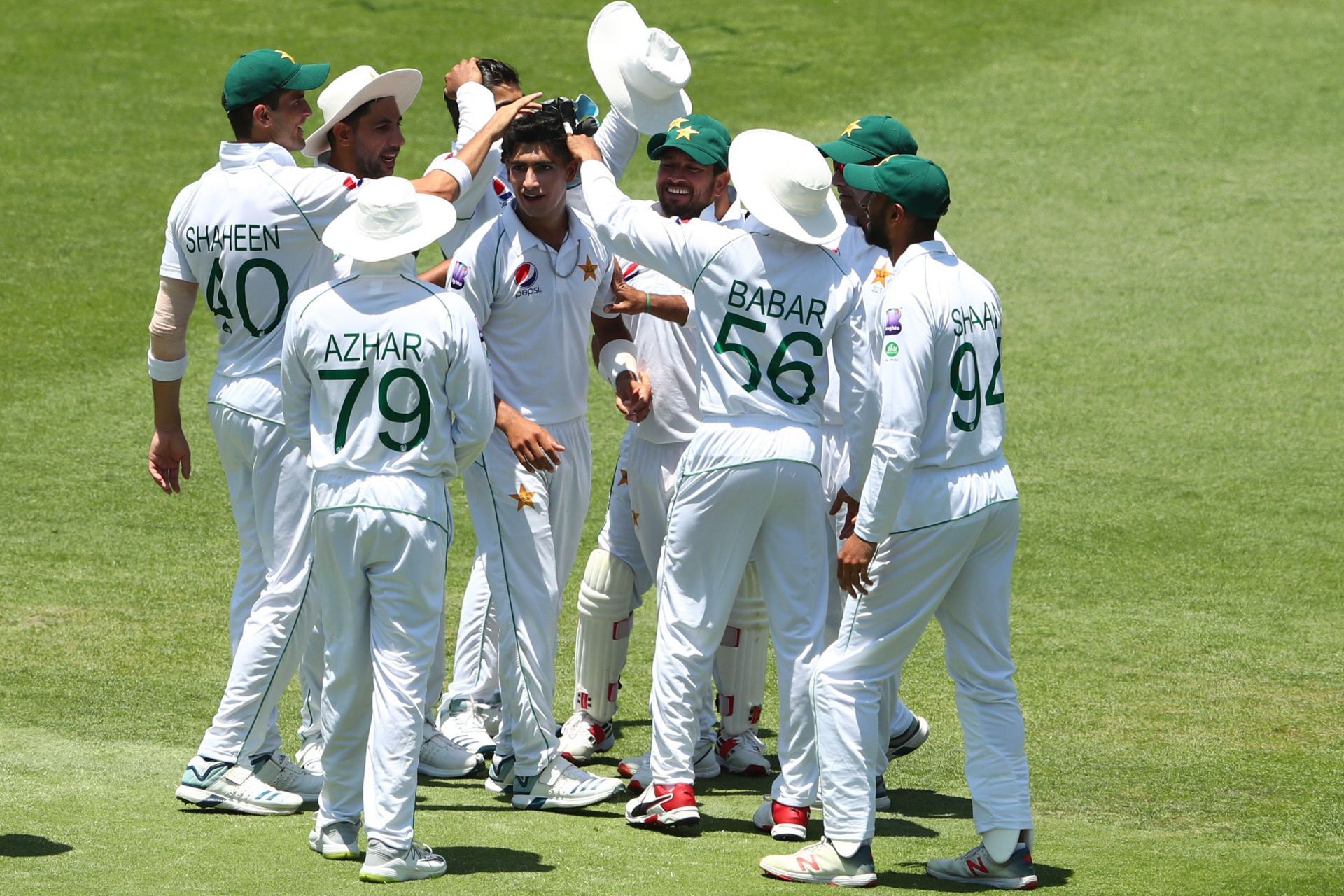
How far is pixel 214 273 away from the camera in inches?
226

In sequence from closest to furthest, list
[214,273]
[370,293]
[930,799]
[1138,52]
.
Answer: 1. [370,293]
2. [214,273]
3. [930,799]
4. [1138,52]

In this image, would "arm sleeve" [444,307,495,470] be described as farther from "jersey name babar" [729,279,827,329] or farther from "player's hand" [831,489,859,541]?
"player's hand" [831,489,859,541]

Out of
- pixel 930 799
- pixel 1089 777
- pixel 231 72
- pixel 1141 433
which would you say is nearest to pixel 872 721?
pixel 930 799

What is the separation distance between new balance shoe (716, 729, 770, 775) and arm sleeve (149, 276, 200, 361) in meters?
2.56

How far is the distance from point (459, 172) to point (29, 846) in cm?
256

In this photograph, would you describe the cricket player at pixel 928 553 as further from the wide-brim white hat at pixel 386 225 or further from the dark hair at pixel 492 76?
the dark hair at pixel 492 76

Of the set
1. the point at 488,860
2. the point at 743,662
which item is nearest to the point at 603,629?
the point at 743,662

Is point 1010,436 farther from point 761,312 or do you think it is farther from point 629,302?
point 761,312

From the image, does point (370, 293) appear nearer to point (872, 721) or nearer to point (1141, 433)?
point (872, 721)

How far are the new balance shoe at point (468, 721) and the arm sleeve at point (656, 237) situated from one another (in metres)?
2.10

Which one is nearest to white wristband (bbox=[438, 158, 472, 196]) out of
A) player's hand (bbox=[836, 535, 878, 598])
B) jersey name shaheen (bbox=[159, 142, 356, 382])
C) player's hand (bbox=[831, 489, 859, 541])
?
jersey name shaheen (bbox=[159, 142, 356, 382])

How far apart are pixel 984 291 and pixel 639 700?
292 cm

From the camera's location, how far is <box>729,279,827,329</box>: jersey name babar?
5.30 metres

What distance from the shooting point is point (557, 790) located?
581cm
